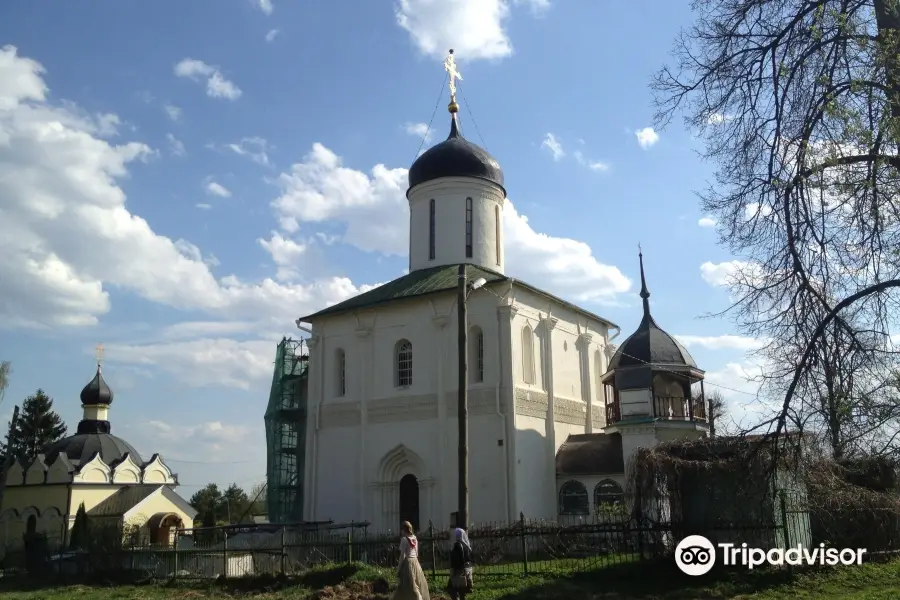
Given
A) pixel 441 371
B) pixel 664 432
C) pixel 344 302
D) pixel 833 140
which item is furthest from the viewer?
pixel 344 302

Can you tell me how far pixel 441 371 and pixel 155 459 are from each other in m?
24.5

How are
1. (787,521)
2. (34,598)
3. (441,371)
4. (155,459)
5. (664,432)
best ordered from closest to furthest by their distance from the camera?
(787,521)
(34,598)
(664,432)
(441,371)
(155,459)

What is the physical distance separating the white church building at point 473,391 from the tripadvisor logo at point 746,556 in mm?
8117

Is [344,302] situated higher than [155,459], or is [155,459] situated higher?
[344,302]

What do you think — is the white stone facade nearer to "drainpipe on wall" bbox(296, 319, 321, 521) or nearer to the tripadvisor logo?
"drainpipe on wall" bbox(296, 319, 321, 521)

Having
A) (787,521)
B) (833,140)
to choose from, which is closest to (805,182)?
(833,140)

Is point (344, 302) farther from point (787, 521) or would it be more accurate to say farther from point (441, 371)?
point (787, 521)

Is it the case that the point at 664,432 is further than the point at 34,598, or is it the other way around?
the point at 664,432

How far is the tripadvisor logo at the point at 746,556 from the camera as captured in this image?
14.3m

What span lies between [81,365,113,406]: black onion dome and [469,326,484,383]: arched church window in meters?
27.6

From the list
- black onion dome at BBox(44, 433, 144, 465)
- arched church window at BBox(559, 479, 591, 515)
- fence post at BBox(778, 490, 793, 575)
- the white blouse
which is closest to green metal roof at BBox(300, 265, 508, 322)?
arched church window at BBox(559, 479, 591, 515)

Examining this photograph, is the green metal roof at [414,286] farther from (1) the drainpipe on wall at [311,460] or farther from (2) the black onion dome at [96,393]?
(2) the black onion dome at [96,393]

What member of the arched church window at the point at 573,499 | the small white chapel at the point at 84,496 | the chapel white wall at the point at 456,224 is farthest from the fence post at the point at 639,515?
the small white chapel at the point at 84,496

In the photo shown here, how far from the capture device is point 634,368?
23750 mm
